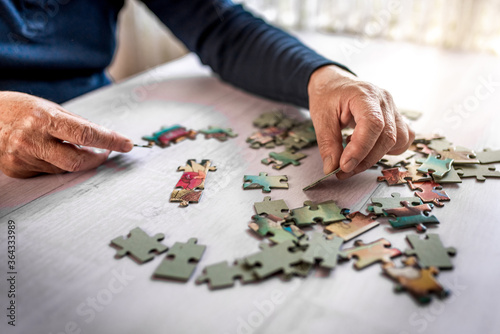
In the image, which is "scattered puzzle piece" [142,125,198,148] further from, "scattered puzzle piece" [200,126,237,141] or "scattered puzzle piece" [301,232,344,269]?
A: "scattered puzzle piece" [301,232,344,269]

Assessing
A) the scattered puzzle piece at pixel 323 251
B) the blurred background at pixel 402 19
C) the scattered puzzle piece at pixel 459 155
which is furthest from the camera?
the blurred background at pixel 402 19

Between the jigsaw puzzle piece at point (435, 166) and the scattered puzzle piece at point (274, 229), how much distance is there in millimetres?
439

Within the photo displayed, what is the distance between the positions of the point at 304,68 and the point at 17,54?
100 centimetres

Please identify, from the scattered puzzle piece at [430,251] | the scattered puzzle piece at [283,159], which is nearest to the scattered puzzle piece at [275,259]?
the scattered puzzle piece at [430,251]

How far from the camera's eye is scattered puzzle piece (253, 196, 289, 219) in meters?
1.06

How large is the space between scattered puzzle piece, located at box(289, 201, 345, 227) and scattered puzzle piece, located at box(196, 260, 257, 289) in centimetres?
19

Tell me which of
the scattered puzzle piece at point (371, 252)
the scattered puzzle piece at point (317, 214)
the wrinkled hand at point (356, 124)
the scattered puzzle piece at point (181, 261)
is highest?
the wrinkled hand at point (356, 124)

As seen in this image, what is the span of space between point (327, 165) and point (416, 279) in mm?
425

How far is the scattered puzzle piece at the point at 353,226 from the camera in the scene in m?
0.98

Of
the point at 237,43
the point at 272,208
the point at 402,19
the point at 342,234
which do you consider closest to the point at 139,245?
the point at 272,208

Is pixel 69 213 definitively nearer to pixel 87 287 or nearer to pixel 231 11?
pixel 87 287

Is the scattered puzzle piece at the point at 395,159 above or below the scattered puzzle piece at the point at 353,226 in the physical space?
above

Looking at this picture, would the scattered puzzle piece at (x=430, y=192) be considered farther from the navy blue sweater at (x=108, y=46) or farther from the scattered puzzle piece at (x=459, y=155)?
the navy blue sweater at (x=108, y=46)

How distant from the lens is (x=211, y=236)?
1.00 metres
